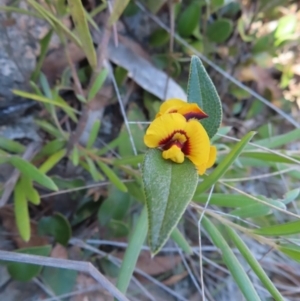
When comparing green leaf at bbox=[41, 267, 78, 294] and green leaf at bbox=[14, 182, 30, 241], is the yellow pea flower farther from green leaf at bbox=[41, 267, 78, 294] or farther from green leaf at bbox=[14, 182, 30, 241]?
green leaf at bbox=[41, 267, 78, 294]

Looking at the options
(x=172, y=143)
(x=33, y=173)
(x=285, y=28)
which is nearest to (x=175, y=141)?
(x=172, y=143)

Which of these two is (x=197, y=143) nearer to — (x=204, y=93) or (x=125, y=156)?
(x=204, y=93)

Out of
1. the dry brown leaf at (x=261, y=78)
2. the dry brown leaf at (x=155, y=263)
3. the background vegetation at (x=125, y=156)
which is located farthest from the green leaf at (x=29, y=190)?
the dry brown leaf at (x=261, y=78)

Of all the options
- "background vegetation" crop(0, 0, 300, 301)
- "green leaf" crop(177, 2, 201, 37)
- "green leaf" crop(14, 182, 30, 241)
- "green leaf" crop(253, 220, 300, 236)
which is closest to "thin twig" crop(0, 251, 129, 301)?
"background vegetation" crop(0, 0, 300, 301)

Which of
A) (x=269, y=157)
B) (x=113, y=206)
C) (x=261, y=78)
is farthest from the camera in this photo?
(x=261, y=78)

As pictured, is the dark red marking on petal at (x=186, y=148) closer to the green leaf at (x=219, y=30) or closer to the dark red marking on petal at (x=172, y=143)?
the dark red marking on petal at (x=172, y=143)
